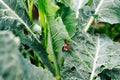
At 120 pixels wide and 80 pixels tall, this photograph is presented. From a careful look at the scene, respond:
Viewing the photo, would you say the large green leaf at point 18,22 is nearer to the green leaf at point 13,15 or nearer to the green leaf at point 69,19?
the green leaf at point 13,15

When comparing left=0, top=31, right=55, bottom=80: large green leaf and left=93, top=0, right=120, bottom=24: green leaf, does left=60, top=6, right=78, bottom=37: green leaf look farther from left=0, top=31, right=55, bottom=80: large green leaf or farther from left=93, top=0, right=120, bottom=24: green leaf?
left=0, top=31, right=55, bottom=80: large green leaf

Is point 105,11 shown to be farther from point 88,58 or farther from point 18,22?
point 18,22

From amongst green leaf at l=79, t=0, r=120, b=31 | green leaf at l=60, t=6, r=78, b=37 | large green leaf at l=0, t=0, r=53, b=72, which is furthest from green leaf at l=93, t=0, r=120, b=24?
large green leaf at l=0, t=0, r=53, b=72

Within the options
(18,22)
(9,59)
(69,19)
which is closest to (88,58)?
(69,19)

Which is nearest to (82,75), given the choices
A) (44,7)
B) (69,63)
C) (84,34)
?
(69,63)

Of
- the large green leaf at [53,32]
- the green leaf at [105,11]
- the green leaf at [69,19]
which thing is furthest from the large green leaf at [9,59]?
the green leaf at [105,11]

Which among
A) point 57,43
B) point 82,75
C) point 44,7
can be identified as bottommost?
point 82,75

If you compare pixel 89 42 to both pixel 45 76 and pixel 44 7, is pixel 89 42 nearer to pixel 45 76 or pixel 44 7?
pixel 44 7

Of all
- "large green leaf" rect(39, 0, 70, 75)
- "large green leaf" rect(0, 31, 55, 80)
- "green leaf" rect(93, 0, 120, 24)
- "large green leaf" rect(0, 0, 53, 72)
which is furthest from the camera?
"green leaf" rect(93, 0, 120, 24)
